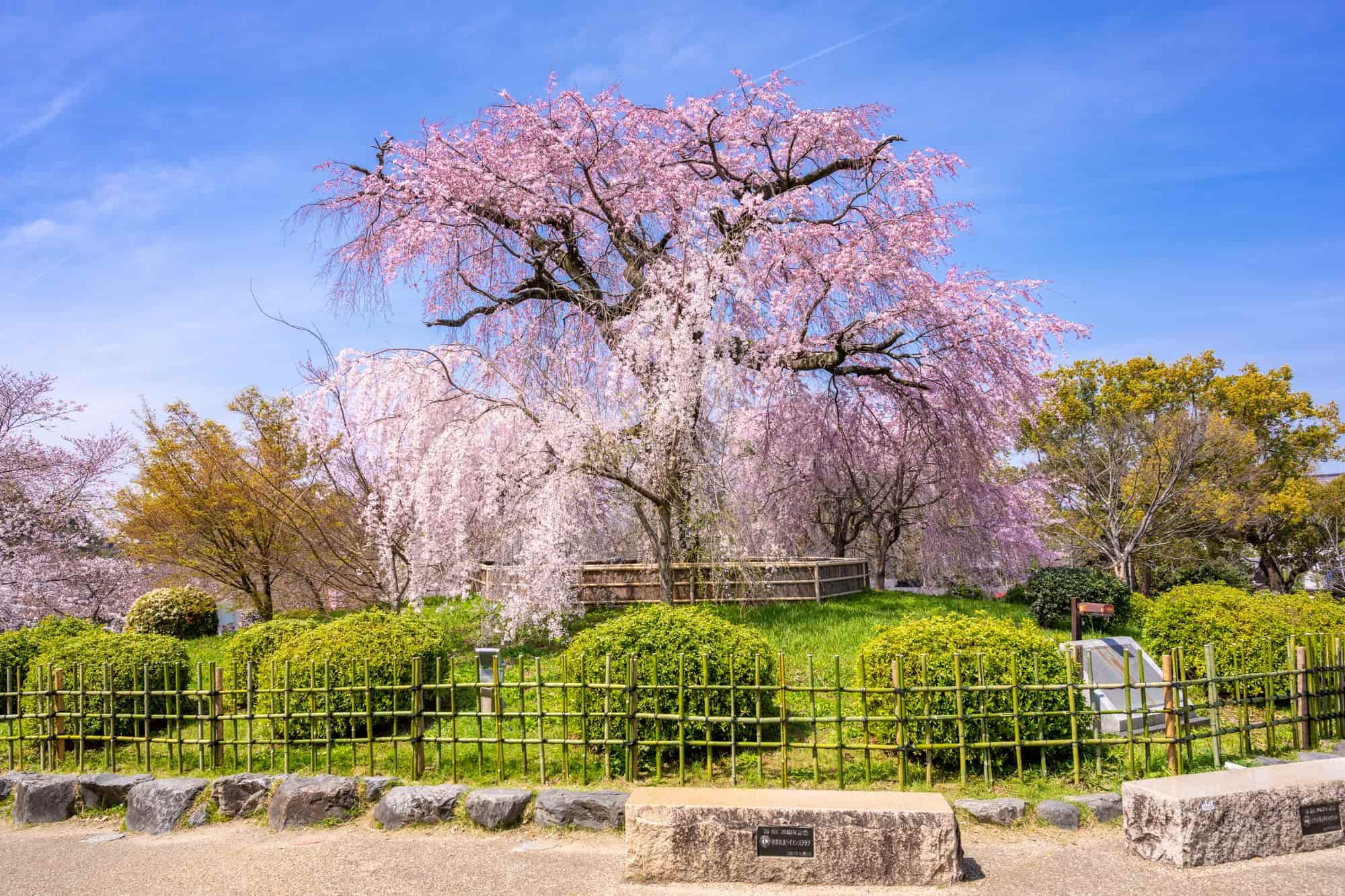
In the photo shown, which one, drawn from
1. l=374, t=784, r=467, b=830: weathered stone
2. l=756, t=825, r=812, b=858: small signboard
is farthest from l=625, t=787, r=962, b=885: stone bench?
l=374, t=784, r=467, b=830: weathered stone

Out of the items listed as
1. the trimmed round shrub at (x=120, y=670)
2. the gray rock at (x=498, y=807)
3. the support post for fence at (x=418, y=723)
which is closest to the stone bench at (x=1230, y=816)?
the gray rock at (x=498, y=807)

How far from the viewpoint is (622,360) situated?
12.3 metres

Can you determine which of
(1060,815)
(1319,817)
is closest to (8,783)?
(1060,815)

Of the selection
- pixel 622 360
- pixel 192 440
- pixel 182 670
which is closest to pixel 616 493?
pixel 622 360

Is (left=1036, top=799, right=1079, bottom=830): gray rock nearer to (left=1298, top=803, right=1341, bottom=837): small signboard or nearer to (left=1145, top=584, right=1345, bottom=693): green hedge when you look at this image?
(left=1298, top=803, right=1341, bottom=837): small signboard

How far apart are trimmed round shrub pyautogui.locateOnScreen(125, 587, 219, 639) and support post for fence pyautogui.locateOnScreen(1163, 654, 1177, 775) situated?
1488 centimetres

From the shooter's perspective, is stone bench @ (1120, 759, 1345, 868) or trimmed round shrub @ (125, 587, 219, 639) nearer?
stone bench @ (1120, 759, 1345, 868)

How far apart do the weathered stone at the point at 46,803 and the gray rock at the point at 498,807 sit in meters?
3.40

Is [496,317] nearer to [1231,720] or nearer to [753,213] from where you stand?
[753,213]

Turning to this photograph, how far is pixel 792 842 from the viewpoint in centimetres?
499

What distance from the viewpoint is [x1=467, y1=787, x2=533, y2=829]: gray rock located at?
19.2 feet

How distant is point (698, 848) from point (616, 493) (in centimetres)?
843

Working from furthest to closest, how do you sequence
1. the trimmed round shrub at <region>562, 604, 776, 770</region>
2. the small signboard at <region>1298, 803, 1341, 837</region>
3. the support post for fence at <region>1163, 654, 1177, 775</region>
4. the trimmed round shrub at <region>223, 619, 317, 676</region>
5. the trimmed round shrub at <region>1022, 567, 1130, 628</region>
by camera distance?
the trimmed round shrub at <region>1022, 567, 1130, 628</region>, the trimmed round shrub at <region>223, 619, 317, 676</region>, the trimmed round shrub at <region>562, 604, 776, 770</region>, the support post for fence at <region>1163, 654, 1177, 775</region>, the small signboard at <region>1298, 803, 1341, 837</region>

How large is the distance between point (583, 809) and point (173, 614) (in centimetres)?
1245
